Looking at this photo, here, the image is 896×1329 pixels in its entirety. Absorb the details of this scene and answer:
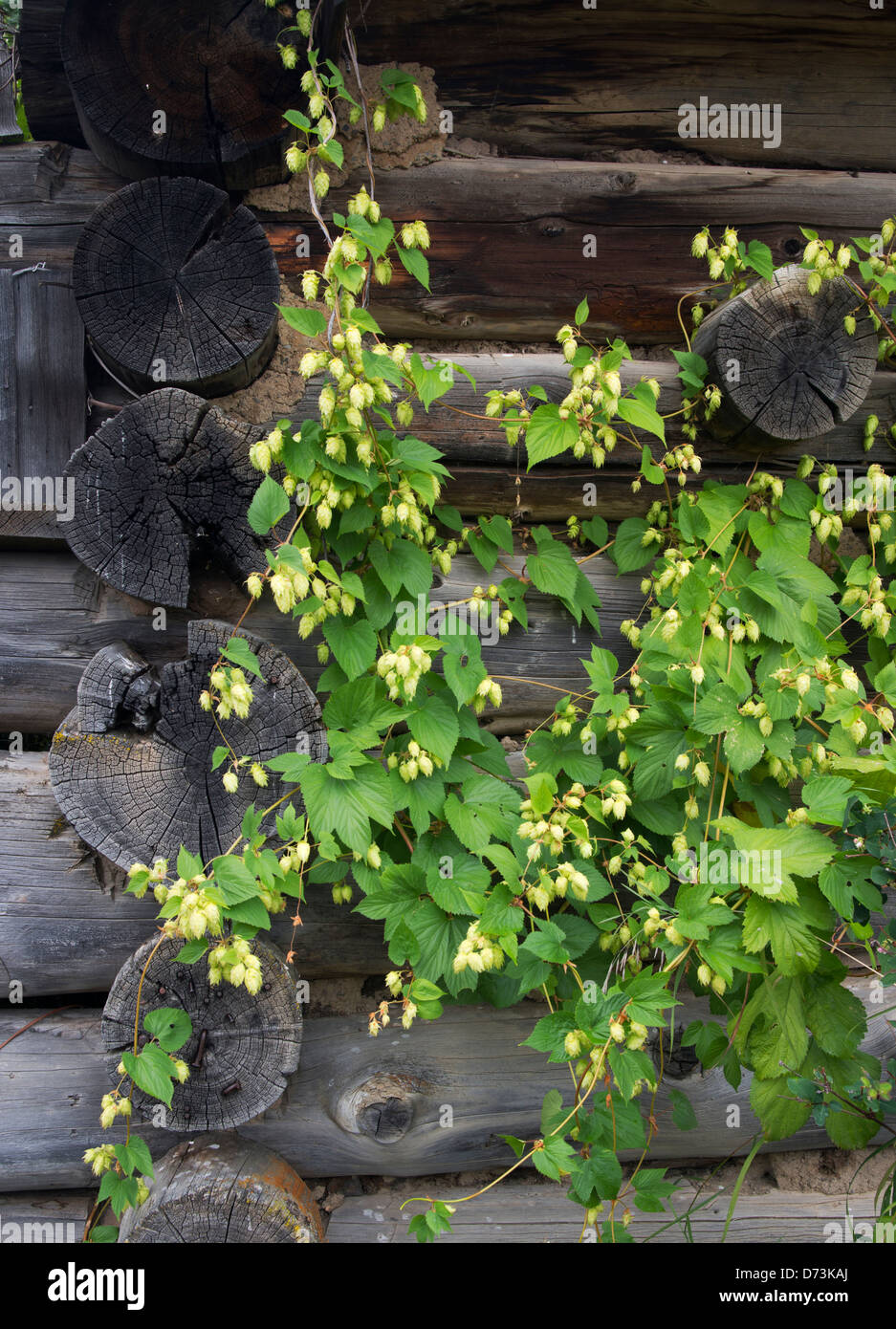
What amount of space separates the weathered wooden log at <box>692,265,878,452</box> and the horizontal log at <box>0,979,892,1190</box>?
168cm

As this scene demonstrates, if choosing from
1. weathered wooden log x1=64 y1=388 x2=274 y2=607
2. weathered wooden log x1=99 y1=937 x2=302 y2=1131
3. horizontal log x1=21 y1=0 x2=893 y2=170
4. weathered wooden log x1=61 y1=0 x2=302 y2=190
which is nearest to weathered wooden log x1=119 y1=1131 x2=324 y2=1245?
weathered wooden log x1=99 y1=937 x2=302 y2=1131

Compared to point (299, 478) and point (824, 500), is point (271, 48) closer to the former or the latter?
point (299, 478)

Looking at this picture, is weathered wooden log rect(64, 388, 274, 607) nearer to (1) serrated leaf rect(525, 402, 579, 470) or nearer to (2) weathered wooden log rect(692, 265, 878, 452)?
(1) serrated leaf rect(525, 402, 579, 470)

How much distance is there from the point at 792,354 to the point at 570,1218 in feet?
8.29

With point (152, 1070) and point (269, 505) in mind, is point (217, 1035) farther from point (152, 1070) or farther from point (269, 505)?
point (269, 505)

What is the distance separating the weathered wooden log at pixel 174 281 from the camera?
198 cm

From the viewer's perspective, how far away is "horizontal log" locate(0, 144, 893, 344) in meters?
2.36

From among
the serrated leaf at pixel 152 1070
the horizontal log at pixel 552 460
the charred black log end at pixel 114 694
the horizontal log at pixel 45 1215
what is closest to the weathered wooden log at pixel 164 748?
the charred black log end at pixel 114 694

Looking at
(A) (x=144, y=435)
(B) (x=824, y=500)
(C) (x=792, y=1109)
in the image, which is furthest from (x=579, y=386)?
(C) (x=792, y=1109)

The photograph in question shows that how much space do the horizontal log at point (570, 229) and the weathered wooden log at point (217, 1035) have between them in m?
1.84

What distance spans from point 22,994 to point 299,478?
5.34ft

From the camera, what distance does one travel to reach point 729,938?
1.79 metres

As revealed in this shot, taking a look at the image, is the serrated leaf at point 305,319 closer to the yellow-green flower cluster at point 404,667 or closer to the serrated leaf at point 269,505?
the serrated leaf at point 269,505

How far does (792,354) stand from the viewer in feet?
7.34
